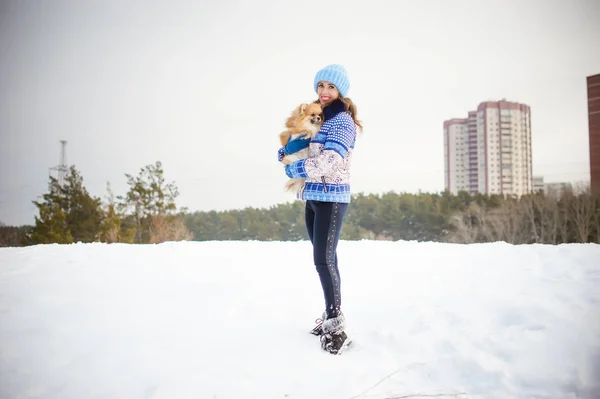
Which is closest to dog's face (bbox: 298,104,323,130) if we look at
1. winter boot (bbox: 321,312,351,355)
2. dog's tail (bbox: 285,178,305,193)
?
dog's tail (bbox: 285,178,305,193)

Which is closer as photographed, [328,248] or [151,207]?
[328,248]

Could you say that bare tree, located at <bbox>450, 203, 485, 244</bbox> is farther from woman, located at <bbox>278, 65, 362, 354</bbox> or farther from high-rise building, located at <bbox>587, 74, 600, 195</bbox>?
woman, located at <bbox>278, 65, 362, 354</bbox>

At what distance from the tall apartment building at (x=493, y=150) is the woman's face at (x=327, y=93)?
160 ft

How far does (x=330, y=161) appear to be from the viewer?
7.86ft

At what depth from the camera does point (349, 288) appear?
3.81 metres

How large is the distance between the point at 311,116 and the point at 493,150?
173 feet

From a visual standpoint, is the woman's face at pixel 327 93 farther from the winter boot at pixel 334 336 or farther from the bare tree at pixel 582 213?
the bare tree at pixel 582 213

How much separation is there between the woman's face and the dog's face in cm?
10

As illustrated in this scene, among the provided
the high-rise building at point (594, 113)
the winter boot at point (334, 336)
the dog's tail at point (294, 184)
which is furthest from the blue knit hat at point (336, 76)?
the high-rise building at point (594, 113)

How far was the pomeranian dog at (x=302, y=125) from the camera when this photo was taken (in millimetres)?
2490

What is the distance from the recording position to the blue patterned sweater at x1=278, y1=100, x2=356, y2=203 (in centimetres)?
240

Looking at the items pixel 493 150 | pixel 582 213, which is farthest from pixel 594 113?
pixel 493 150

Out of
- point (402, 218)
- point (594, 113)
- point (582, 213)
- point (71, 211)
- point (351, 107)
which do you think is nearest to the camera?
point (351, 107)

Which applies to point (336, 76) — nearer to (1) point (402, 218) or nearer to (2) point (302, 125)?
(2) point (302, 125)
